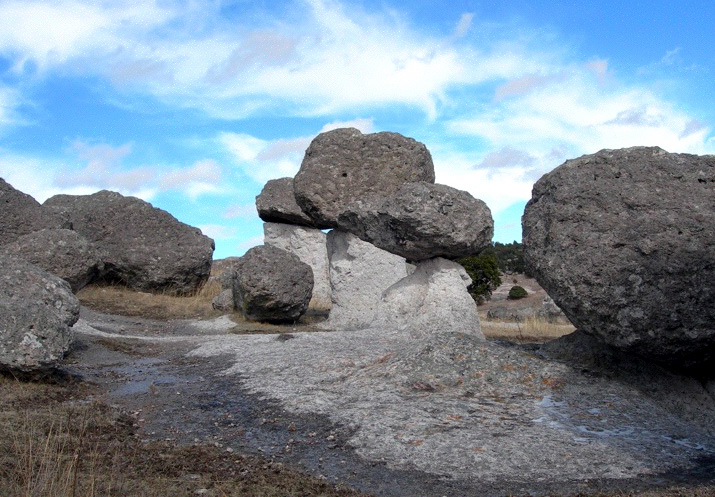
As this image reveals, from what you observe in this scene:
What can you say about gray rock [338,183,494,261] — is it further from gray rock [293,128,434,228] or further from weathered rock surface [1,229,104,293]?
weathered rock surface [1,229,104,293]

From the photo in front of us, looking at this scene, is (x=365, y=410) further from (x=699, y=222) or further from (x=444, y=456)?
(x=699, y=222)

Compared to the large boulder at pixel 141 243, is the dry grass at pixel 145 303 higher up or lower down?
lower down

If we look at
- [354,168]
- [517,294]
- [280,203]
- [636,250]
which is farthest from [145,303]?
[517,294]

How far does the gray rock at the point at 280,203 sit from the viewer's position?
20906 mm

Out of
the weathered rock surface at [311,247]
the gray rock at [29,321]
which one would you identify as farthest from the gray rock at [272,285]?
the gray rock at [29,321]

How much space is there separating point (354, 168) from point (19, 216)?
8.65 m

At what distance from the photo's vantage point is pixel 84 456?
6.20 meters

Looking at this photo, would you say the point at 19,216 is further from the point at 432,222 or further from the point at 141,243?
the point at 432,222

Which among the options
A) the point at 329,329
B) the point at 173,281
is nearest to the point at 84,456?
the point at 329,329

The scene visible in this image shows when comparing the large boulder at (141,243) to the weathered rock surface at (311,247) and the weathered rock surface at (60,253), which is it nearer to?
the weathered rock surface at (311,247)

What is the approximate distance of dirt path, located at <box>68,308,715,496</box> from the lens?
6.29 meters

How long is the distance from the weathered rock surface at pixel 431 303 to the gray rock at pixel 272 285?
3105 mm

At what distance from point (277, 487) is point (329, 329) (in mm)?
→ 9564

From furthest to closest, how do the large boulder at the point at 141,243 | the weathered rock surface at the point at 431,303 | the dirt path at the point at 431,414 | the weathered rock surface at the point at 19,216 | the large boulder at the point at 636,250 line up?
the large boulder at the point at 141,243
the weathered rock surface at the point at 19,216
the weathered rock surface at the point at 431,303
the large boulder at the point at 636,250
the dirt path at the point at 431,414
